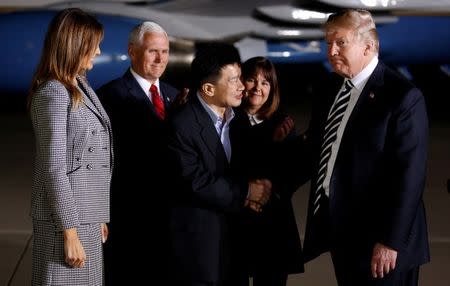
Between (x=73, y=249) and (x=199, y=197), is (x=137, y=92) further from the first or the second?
(x=73, y=249)

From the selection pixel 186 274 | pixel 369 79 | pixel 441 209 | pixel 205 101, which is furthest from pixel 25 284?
pixel 441 209

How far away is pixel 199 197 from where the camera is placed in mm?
2562

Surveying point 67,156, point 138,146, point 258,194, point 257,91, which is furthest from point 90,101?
point 257,91

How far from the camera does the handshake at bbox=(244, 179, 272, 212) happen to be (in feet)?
8.63

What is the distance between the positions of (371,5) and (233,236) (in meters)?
8.45

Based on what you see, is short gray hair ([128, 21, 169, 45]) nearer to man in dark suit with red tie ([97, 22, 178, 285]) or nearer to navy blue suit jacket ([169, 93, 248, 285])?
man in dark suit with red tie ([97, 22, 178, 285])

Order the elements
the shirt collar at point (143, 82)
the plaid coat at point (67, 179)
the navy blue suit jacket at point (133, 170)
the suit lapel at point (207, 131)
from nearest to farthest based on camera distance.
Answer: the plaid coat at point (67, 179) < the suit lapel at point (207, 131) < the navy blue suit jacket at point (133, 170) < the shirt collar at point (143, 82)

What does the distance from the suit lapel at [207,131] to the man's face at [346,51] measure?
44 cm

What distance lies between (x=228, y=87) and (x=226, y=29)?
352 inches

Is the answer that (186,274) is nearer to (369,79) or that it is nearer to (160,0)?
(369,79)

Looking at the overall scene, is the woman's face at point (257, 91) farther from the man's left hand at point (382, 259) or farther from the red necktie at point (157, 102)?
the man's left hand at point (382, 259)

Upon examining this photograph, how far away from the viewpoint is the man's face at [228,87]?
8.41 feet

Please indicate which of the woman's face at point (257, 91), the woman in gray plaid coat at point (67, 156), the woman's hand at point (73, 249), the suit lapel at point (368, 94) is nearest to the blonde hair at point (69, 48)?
the woman in gray plaid coat at point (67, 156)

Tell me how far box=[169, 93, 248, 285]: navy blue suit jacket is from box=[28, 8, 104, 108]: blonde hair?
41cm
